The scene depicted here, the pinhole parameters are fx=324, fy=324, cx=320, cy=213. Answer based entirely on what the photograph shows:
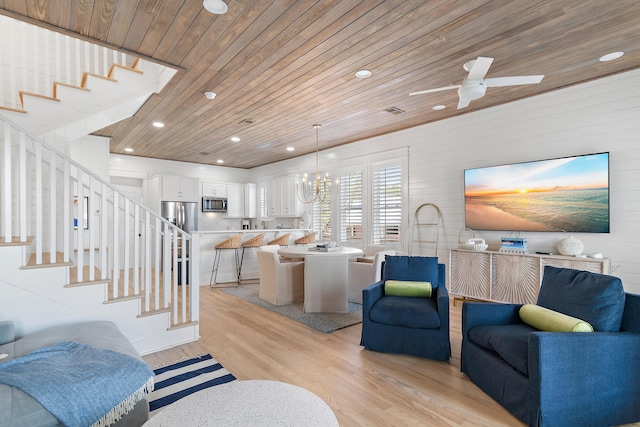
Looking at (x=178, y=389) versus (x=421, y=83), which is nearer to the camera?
(x=178, y=389)

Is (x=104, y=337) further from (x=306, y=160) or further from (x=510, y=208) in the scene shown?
(x=306, y=160)

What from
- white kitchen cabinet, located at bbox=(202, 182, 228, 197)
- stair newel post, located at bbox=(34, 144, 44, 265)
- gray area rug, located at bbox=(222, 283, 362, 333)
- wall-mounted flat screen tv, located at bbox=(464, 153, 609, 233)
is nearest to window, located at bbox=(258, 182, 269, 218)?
white kitchen cabinet, located at bbox=(202, 182, 228, 197)

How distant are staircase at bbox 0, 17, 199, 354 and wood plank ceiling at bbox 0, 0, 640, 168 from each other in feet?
2.19

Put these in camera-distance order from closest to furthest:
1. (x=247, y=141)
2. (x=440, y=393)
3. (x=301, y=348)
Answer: (x=440, y=393)
(x=301, y=348)
(x=247, y=141)

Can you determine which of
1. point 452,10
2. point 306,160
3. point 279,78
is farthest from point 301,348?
point 306,160

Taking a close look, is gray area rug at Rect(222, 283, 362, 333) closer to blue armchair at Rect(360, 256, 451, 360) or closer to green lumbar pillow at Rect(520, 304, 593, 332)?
blue armchair at Rect(360, 256, 451, 360)

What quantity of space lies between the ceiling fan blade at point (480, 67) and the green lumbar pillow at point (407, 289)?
1.94 meters

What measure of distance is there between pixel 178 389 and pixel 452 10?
350 cm

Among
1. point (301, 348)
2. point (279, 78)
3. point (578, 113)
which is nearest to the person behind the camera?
point (301, 348)

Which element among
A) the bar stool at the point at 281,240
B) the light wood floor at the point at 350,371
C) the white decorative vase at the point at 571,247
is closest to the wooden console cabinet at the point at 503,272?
the white decorative vase at the point at 571,247

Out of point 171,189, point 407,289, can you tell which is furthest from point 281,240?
point 407,289

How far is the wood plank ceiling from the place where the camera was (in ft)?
7.96

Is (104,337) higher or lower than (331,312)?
higher

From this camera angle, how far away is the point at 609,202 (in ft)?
11.9
